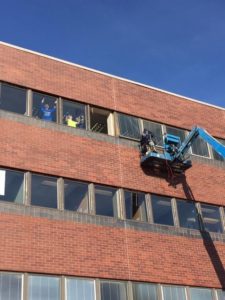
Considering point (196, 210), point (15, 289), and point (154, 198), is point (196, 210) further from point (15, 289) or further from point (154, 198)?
point (15, 289)

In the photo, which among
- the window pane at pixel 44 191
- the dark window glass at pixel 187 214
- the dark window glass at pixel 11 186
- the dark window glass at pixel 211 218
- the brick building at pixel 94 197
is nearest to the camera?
the brick building at pixel 94 197

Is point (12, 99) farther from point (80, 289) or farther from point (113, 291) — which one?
point (113, 291)

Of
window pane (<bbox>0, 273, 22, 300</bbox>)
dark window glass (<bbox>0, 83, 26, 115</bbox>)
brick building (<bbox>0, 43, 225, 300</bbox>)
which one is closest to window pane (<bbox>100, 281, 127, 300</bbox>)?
brick building (<bbox>0, 43, 225, 300</bbox>)

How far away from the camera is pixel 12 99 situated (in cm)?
1697

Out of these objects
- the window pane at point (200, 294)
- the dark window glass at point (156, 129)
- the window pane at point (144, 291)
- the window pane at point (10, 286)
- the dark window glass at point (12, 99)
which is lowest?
the window pane at point (10, 286)

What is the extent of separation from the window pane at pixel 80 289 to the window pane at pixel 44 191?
2.53 metres

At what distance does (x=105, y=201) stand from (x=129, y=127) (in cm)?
375

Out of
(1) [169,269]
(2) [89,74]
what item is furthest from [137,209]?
(2) [89,74]

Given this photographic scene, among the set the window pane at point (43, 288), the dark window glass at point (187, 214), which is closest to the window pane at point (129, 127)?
the dark window glass at point (187, 214)

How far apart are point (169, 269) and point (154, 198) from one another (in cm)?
278

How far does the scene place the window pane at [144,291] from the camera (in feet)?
51.3

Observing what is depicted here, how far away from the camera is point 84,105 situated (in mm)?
18766

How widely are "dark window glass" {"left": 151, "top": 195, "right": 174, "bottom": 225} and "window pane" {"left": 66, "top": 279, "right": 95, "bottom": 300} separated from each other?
154 inches

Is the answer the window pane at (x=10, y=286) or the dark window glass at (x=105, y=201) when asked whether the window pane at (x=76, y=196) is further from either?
the window pane at (x=10, y=286)
